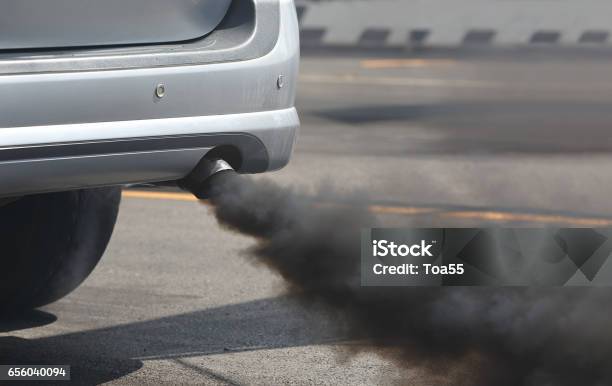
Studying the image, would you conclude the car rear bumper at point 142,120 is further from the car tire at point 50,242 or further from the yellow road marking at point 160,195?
the yellow road marking at point 160,195

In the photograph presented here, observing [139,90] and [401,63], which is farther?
[401,63]

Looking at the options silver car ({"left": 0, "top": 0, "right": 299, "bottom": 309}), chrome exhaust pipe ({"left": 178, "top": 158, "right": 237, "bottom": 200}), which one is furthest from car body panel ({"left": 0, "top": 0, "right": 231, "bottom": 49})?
chrome exhaust pipe ({"left": 178, "top": 158, "right": 237, "bottom": 200})

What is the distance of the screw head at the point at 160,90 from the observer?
398cm

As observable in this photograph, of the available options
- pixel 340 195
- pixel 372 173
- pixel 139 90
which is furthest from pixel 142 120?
pixel 372 173

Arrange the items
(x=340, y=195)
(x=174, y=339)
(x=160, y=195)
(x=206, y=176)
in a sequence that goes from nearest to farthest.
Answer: (x=206, y=176) → (x=174, y=339) → (x=340, y=195) → (x=160, y=195)

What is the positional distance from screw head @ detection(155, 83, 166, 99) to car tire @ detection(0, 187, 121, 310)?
4.08 ft

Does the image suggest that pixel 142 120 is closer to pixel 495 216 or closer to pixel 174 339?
pixel 174 339

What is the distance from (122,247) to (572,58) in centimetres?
1136

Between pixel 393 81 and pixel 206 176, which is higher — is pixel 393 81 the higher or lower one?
the lower one

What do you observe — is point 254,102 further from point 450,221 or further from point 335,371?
point 450,221

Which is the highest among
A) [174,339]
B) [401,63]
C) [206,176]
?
[206,176]

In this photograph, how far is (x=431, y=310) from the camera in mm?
4531

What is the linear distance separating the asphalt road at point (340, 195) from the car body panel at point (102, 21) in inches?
48.3

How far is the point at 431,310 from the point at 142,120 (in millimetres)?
1216
